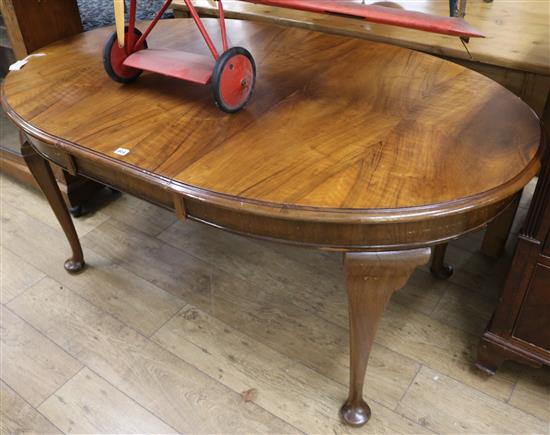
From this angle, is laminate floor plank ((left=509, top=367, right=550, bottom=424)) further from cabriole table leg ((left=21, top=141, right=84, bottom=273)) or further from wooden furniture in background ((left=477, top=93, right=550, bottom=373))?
cabriole table leg ((left=21, top=141, right=84, bottom=273))

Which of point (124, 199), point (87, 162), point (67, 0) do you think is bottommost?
point (124, 199)

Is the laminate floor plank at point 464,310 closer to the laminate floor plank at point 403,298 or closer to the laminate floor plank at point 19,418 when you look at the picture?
the laminate floor plank at point 403,298

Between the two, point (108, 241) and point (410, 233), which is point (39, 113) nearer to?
point (108, 241)

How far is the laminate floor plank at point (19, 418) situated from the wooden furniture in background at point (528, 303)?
1.13m

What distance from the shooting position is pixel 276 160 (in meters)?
1.00

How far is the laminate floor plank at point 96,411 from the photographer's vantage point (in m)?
1.29

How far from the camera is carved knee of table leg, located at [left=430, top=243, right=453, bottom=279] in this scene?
1613mm

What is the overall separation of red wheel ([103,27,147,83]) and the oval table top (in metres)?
0.03

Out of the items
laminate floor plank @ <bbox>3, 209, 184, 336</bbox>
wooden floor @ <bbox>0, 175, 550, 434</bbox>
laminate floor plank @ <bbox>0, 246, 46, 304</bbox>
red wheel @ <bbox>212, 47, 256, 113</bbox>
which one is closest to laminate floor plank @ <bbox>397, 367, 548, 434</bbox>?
wooden floor @ <bbox>0, 175, 550, 434</bbox>

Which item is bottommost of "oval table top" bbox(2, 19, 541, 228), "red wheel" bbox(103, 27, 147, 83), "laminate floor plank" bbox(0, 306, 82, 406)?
"laminate floor plank" bbox(0, 306, 82, 406)

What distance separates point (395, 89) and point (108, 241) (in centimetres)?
117

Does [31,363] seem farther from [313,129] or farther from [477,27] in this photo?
[477,27]

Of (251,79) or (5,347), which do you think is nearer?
(251,79)

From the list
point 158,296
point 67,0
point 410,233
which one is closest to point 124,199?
point 158,296
